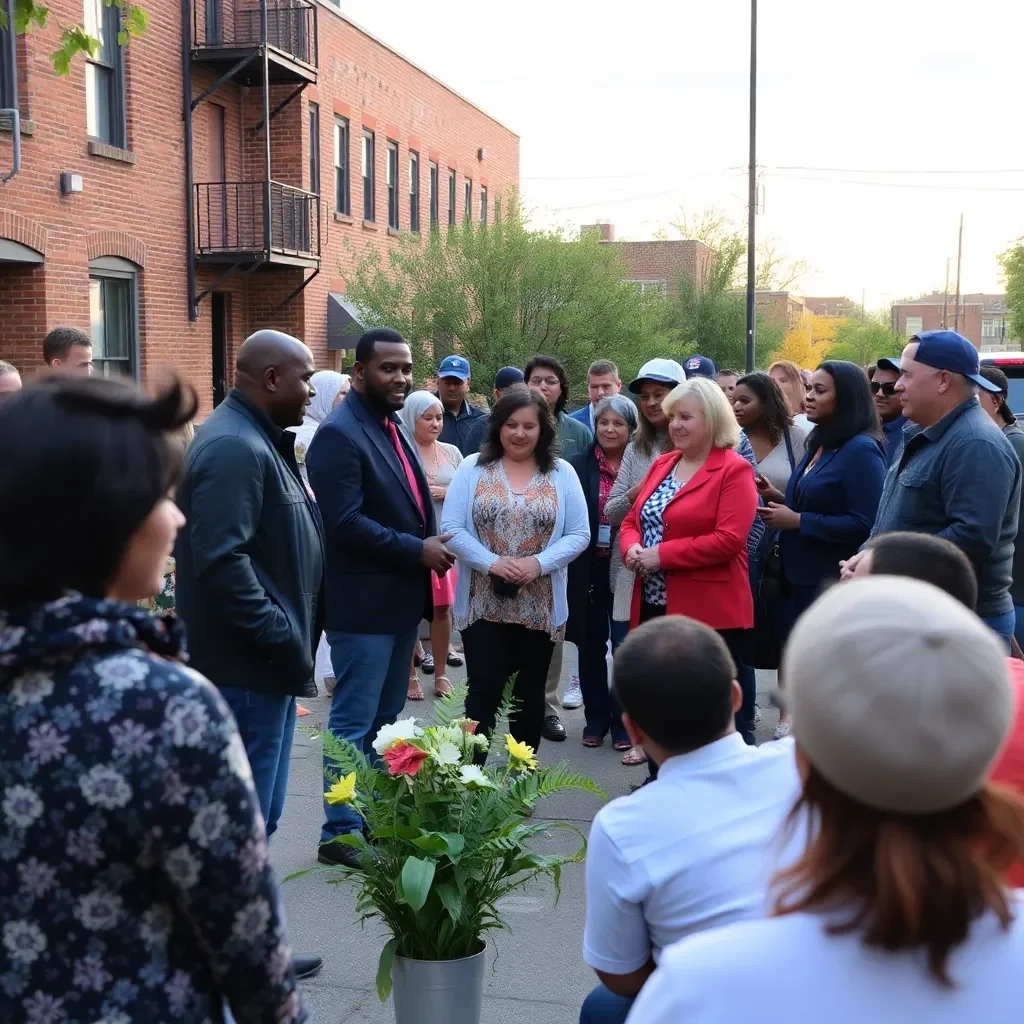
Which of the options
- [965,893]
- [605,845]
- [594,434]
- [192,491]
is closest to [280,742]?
[192,491]

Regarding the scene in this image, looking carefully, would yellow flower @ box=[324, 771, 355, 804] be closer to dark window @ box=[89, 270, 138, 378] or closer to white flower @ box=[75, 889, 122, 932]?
white flower @ box=[75, 889, 122, 932]

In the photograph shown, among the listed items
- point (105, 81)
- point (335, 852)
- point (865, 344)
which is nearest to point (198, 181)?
point (105, 81)

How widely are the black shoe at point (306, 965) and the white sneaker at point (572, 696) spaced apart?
12.0 ft

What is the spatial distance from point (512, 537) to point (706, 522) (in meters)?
0.89

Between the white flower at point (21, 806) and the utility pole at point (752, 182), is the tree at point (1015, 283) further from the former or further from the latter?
the white flower at point (21, 806)

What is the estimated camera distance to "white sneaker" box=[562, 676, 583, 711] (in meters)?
7.64

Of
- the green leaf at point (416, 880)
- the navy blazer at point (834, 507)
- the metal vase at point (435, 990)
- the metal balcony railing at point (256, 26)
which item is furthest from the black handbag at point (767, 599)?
→ the metal balcony railing at point (256, 26)

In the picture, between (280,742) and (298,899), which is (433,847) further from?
(298,899)

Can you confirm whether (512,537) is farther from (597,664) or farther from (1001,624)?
(1001,624)

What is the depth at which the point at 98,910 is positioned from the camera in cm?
161

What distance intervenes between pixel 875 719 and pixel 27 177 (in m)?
15.0

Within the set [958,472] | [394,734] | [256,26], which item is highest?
[256,26]

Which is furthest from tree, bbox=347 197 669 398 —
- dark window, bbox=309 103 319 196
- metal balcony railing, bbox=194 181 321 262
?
dark window, bbox=309 103 319 196

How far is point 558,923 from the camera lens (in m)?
4.46
